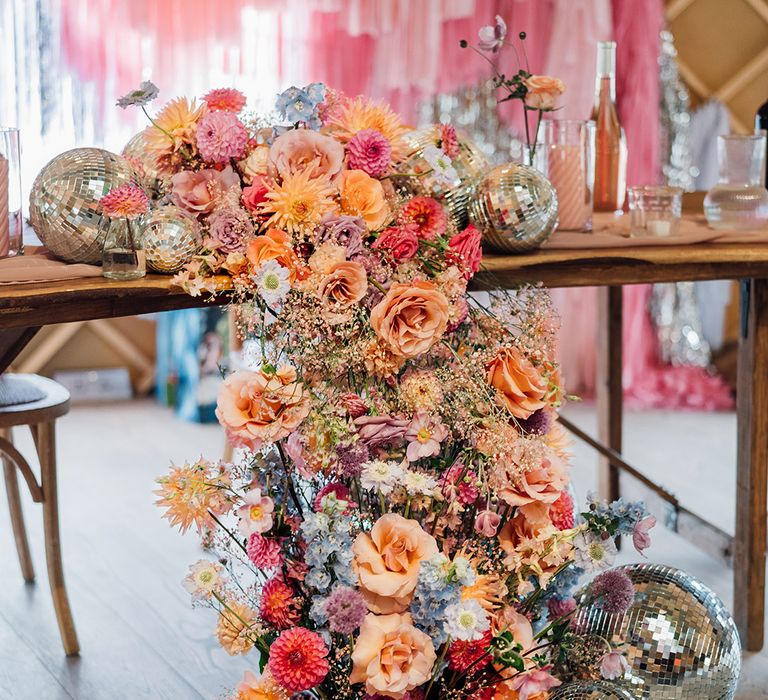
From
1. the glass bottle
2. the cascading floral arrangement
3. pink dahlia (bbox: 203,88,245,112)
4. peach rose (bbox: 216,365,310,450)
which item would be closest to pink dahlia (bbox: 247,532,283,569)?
the cascading floral arrangement

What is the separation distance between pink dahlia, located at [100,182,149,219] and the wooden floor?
0.73 meters

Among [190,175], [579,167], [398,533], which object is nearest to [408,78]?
[579,167]

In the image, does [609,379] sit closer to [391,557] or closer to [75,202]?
[391,557]

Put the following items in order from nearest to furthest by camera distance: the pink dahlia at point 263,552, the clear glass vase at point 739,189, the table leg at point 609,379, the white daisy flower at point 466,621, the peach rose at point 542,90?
the white daisy flower at point 466,621 < the pink dahlia at point 263,552 < the peach rose at point 542,90 < the clear glass vase at point 739,189 < the table leg at point 609,379

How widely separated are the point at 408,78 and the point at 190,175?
6.45 ft

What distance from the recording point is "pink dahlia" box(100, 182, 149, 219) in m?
1.42

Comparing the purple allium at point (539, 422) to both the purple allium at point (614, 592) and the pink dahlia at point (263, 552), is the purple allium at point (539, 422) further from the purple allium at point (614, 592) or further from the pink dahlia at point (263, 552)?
the pink dahlia at point (263, 552)

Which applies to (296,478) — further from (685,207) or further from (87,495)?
(87,495)

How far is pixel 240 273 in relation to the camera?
1442 mm

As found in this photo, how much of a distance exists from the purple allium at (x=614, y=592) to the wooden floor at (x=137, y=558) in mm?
432

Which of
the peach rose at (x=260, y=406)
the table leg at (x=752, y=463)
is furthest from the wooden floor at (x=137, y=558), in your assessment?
the peach rose at (x=260, y=406)

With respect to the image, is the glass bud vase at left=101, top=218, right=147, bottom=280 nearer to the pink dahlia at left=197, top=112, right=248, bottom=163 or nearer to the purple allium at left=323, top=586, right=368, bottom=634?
the pink dahlia at left=197, top=112, right=248, bottom=163

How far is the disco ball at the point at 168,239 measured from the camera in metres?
1.45

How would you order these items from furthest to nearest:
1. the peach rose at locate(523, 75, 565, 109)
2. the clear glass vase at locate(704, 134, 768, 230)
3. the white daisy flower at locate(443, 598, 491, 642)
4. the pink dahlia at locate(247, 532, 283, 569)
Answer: the clear glass vase at locate(704, 134, 768, 230), the peach rose at locate(523, 75, 565, 109), the pink dahlia at locate(247, 532, 283, 569), the white daisy flower at locate(443, 598, 491, 642)
